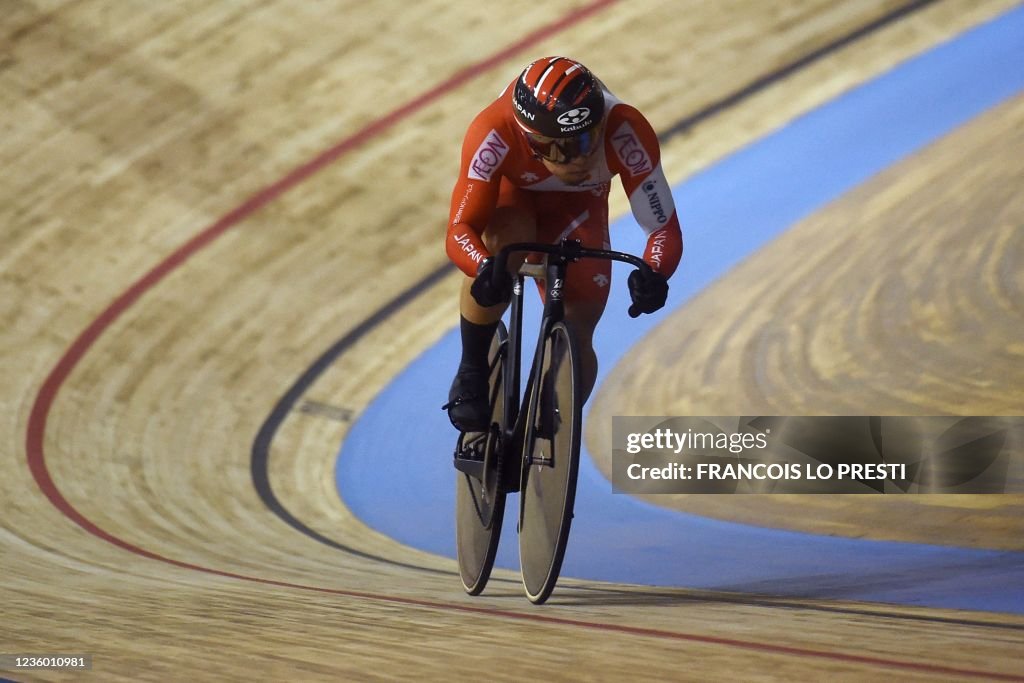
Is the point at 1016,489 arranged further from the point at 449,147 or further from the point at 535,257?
the point at 449,147

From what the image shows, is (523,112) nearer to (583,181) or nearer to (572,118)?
(572,118)

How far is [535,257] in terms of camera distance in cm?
277

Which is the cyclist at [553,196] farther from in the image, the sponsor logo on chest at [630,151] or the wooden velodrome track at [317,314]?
the wooden velodrome track at [317,314]

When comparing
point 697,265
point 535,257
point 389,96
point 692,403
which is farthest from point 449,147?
point 535,257

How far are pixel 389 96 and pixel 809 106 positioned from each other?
2317 mm

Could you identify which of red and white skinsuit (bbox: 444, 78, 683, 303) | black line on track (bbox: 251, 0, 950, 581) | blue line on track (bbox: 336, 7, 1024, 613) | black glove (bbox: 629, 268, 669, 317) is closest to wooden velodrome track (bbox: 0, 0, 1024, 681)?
black line on track (bbox: 251, 0, 950, 581)

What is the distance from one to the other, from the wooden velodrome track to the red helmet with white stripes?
992 millimetres

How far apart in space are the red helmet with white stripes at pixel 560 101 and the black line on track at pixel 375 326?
1598 mm

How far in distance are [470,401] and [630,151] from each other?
0.71 metres

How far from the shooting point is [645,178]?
272 cm

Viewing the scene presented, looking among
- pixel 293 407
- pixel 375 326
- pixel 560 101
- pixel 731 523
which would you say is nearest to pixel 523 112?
pixel 560 101

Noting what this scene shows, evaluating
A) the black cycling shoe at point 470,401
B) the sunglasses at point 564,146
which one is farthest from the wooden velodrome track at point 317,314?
the sunglasses at point 564,146

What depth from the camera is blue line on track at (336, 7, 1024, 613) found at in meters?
2.99

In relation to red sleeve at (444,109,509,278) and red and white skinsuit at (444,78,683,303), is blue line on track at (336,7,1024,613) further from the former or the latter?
red sleeve at (444,109,509,278)
